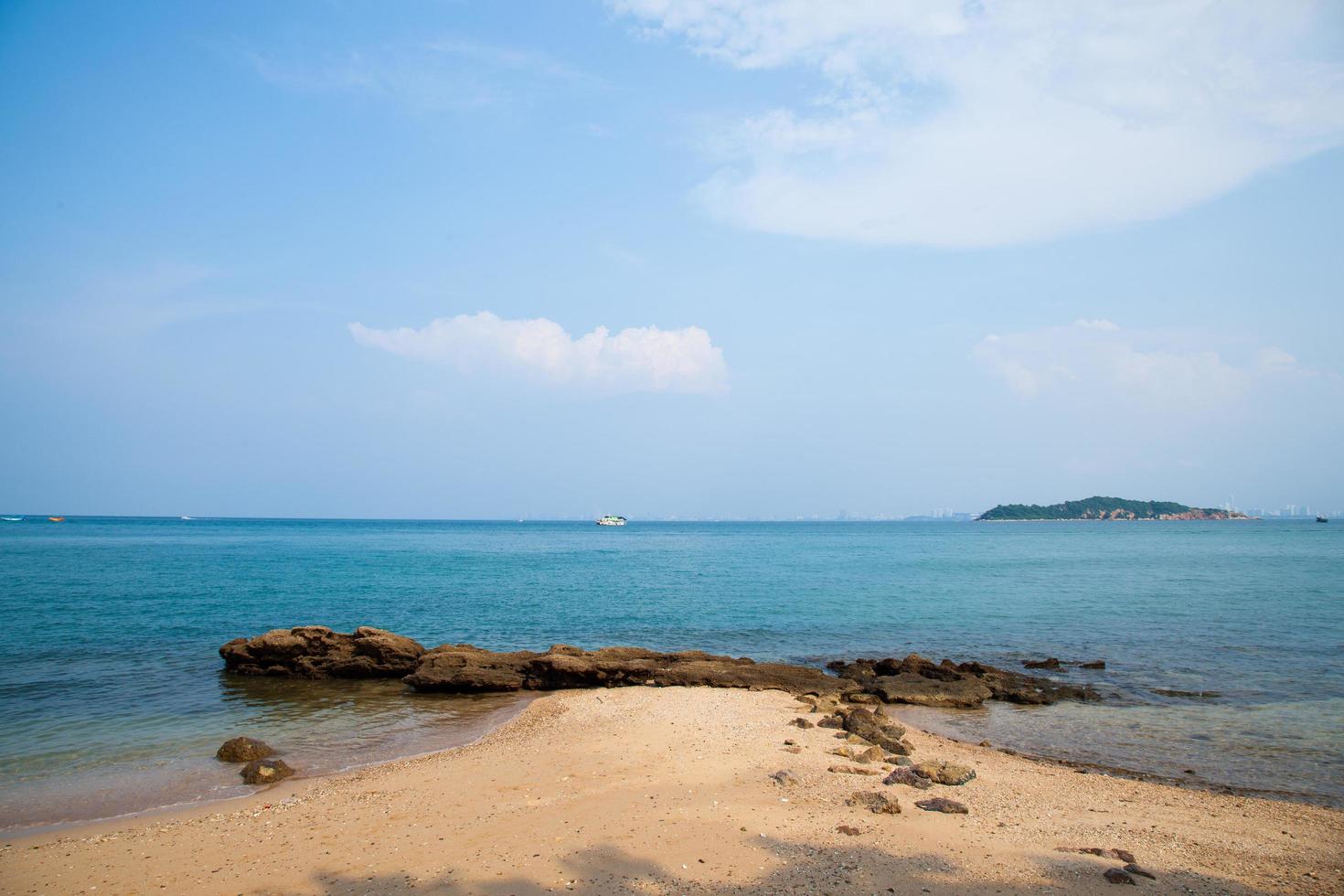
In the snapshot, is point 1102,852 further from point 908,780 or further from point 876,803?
point 908,780

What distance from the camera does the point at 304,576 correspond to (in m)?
51.0

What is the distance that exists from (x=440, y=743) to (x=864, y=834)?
913 centimetres

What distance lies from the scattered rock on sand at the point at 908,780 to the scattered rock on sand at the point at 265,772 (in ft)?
32.0

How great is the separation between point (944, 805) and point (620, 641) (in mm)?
18439

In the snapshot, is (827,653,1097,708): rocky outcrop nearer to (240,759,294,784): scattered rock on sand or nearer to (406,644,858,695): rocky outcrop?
(406,644,858,695): rocky outcrop

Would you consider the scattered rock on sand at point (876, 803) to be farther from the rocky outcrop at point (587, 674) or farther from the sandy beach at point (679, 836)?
the rocky outcrop at point (587, 674)

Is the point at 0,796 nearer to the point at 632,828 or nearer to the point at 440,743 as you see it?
the point at 440,743

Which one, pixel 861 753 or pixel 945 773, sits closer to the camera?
pixel 945 773

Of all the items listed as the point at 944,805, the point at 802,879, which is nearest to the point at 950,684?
the point at 944,805

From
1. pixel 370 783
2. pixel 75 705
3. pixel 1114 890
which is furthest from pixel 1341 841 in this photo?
pixel 75 705

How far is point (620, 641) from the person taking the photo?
27000 mm

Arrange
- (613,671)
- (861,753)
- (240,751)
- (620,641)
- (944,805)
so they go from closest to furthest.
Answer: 1. (944,805)
2. (861,753)
3. (240,751)
4. (613,671)
5. (620,641)

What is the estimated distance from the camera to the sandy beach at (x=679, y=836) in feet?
25.3

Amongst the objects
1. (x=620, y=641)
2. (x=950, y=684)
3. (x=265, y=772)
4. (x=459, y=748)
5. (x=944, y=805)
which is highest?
(x=944, y=805)
